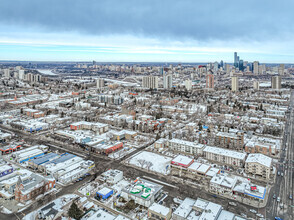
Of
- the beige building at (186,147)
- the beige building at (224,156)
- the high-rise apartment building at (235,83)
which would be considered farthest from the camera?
the high-rise apartment building at (235,83)

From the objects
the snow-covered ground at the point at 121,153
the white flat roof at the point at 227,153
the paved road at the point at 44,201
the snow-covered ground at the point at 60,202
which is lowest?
the paved road at the point at 44,201

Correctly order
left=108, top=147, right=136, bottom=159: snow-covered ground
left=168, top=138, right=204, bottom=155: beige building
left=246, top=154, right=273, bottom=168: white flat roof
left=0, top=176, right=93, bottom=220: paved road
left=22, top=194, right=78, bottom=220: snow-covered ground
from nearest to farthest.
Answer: left=22, top=194, right=78, bottom=220: snow-covered ground < left=0, top=176, right=93, bottom=220: paved road < left=246, top=154, right=273, bottom=168: white flat roof < left=108, top=147, right=136, bottom=159: snow-covered ground < left=168, top=138, right=204, bottom=155: beige building

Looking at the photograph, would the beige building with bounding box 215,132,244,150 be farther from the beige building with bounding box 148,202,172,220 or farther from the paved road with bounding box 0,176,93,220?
the paved road with bounding box 0,176,93,220

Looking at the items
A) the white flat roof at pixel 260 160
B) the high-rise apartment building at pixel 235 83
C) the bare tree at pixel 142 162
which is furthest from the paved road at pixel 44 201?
the high-rise apartment building at pixel 235 83

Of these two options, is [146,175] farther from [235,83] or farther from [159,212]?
[235,83]

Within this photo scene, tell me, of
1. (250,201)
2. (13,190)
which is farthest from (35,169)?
(250,201)

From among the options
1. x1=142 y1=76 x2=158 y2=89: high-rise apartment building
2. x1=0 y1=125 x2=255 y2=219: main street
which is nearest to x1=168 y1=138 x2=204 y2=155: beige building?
x1=0 y1=125 x2=255 y2=219: main street

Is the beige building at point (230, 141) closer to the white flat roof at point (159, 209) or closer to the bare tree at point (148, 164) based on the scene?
the bare tree at point (148, 164)
